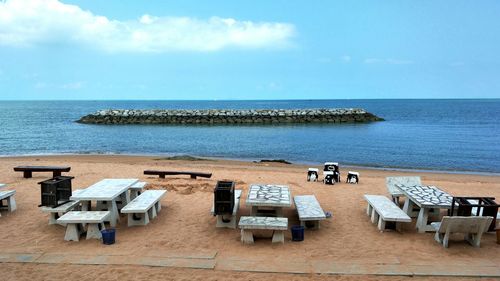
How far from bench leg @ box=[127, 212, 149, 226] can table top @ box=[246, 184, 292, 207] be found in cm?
224

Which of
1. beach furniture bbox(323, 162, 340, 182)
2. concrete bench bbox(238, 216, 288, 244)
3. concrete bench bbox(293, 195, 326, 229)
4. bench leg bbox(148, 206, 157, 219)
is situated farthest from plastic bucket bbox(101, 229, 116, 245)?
beach furniture bbox(323, 162, 340, 182)

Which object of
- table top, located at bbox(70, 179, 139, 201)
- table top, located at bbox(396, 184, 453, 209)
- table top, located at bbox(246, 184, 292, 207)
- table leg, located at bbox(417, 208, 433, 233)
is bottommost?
table leg, located at bbox(417, 208, 433, 233)

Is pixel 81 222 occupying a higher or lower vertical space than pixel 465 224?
lower

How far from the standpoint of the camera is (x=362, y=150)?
28.5 metres

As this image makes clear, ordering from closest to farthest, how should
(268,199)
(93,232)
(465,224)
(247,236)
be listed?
1. (465,224)
2. (247,236)
3. (93,232)
4. (268,199)

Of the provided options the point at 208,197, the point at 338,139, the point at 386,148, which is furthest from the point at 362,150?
the point at 208,197

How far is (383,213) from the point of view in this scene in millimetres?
7742

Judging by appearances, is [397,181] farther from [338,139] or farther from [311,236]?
[338,139]

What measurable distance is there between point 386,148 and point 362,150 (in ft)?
8.77

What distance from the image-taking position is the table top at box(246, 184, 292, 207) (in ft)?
24.4

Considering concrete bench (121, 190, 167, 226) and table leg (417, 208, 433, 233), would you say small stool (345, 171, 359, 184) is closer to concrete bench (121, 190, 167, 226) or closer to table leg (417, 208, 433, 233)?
table leg (417, 208, 433, 233)

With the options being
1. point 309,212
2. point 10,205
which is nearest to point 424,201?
point 309,212

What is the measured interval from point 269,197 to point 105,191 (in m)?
3.42

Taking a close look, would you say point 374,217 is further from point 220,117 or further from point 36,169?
point 220,117
